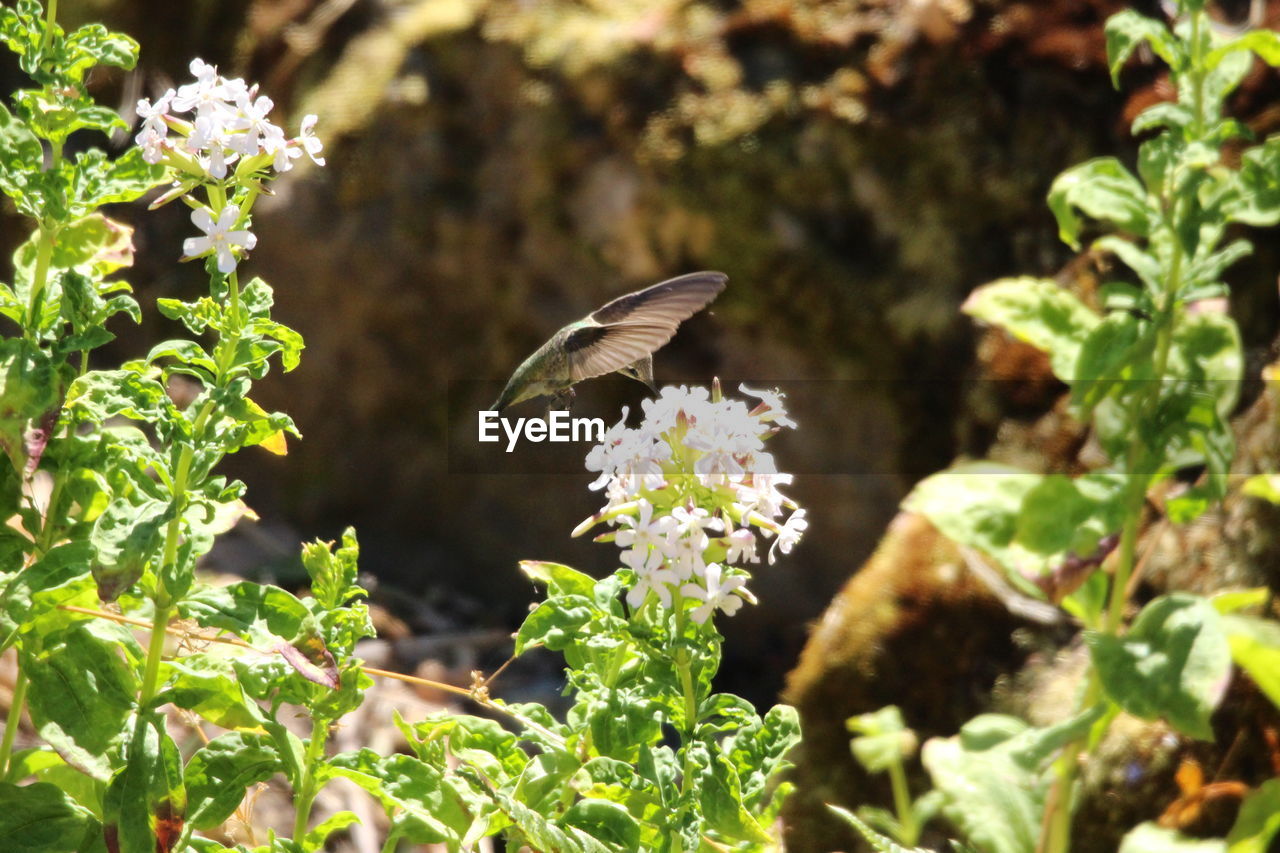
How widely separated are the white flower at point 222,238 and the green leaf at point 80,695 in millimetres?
413

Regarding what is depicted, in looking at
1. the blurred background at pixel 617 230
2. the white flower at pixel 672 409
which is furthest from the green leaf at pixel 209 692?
the blurred background at pixel 617 230

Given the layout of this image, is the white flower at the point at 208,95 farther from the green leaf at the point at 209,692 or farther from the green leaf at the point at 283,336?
the green leaf at the point at 209,692

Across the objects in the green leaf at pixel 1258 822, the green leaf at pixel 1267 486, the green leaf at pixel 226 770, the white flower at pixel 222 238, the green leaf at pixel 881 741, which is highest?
the white flower at pixel 222 238

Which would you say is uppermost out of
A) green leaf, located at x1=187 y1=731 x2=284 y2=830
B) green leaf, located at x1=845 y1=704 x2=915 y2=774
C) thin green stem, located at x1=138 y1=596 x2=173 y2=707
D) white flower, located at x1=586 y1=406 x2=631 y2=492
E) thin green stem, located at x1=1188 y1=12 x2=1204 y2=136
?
thin green stem, located at x1=1188 y1=12 x2=1204 y2=136

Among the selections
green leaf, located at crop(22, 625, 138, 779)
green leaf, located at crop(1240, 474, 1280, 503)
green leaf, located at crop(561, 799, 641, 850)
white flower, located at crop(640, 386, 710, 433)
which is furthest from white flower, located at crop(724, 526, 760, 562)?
green leaf, located at crop(1240, 474, 1280, 503)

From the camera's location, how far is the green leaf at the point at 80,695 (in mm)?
1203

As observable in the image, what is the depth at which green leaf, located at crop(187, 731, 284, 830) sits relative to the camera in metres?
1.20

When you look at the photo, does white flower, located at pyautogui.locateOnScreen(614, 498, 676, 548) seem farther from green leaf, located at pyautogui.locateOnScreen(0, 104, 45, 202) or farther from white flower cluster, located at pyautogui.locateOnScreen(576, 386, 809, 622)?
green leaf, located at pyautogui.locateOnScreen(0, 104, 45, 202)

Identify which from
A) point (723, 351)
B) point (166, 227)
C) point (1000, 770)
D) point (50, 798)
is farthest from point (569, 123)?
point (50, 798)

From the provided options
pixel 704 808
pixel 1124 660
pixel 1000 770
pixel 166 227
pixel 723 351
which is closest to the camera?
pixel 704 808

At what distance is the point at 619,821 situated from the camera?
45.3 inches

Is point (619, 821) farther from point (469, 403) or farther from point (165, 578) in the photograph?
point (469, 403)

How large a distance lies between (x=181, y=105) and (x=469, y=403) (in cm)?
226

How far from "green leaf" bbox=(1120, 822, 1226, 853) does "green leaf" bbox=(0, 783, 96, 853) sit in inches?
51.5
